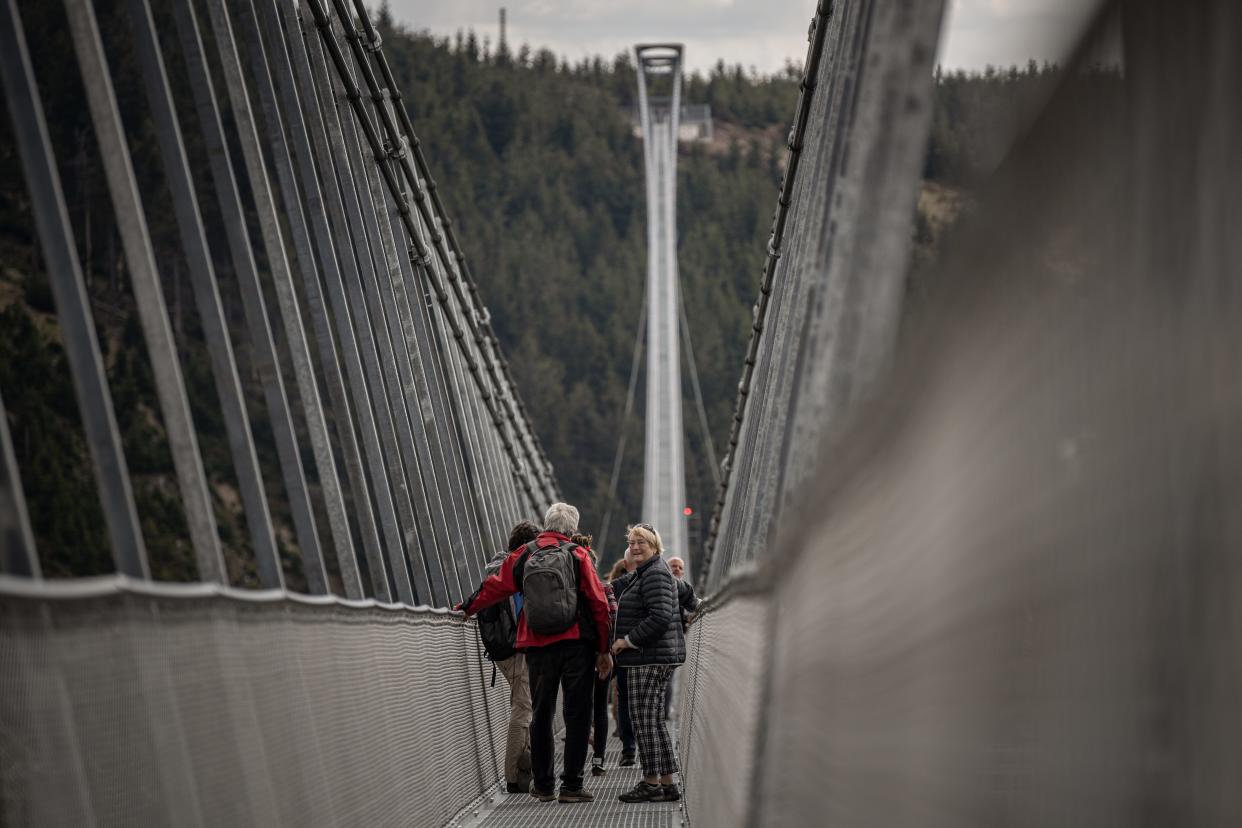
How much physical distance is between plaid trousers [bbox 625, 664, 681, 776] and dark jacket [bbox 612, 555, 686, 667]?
0.18ft

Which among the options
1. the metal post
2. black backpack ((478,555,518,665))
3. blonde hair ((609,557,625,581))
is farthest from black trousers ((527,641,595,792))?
the metal post

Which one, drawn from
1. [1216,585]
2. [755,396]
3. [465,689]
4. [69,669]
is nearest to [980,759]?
[1216,585]

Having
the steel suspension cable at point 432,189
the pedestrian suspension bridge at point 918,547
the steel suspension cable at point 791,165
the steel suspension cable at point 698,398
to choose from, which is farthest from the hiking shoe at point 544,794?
the steel suspension cable at point 698,398

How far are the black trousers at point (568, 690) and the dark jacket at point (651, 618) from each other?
16cm

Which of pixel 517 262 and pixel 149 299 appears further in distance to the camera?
pixel 517 262

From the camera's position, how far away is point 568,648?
19.9 ft

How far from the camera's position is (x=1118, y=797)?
1.36 meters

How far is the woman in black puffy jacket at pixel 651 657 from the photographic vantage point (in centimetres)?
598

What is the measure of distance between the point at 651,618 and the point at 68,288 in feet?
10.5

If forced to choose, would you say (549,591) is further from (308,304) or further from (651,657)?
(308,304)

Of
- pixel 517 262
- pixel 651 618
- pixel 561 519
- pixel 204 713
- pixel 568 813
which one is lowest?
pixel 517 262

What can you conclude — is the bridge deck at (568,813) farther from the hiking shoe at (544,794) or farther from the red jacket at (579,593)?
the red jacket at (579,593)

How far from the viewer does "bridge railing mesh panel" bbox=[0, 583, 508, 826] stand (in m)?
2.10

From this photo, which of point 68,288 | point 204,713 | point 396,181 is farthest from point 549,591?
point 396,181
